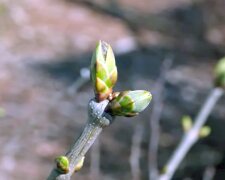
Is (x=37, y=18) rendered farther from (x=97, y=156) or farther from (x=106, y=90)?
(x=106, y=90)

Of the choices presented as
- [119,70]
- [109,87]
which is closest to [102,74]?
[109,87]

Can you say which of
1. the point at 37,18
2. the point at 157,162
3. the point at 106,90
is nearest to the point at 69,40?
the point at 37,18

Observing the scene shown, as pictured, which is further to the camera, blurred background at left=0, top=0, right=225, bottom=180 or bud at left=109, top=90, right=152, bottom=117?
blurred background at left=0, top=0, right=225, bottom=180

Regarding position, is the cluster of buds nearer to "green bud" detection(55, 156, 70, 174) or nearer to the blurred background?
"green bud" detection(55, 156, 70, 174)

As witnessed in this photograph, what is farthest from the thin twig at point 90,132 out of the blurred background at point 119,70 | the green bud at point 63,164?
the blurred background at point 119,70

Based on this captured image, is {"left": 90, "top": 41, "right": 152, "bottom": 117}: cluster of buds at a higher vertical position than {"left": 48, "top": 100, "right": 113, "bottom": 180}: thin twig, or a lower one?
higher

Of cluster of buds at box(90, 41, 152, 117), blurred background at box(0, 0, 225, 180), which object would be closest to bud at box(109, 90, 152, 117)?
A: cluster of buds at box(90, 41, 152, 117)

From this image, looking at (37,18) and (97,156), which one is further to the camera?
(37,18)

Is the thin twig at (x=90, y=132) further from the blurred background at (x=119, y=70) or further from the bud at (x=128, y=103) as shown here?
the blurred background at (x=119, y=70)
